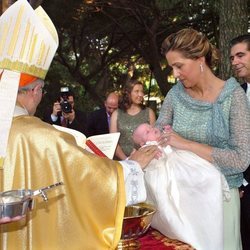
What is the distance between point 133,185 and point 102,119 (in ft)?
12.5

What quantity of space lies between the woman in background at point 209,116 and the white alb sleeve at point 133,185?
1.00 feet

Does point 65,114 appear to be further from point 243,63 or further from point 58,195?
point 58,195

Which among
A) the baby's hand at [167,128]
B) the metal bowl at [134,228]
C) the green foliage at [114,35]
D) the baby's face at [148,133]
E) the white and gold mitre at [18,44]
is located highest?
the green foliage at [114,35]

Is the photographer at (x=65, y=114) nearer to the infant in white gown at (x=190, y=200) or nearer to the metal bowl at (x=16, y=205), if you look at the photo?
the infant in white gown at (x=190, y=200)

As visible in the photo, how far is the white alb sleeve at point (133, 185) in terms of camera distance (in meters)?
2.36

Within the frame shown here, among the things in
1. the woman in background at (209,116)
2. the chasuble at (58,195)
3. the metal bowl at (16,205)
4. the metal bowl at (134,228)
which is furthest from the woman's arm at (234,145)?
the metal bowl at (16,205)

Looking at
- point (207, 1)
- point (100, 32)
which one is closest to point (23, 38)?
point (207, 1)

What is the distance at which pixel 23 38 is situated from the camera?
2258 mm

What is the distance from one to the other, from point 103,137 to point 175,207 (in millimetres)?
550

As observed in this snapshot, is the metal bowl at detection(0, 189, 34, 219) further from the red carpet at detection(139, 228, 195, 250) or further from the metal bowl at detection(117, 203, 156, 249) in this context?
the red carpet at detection(139, 228, 195, 250)

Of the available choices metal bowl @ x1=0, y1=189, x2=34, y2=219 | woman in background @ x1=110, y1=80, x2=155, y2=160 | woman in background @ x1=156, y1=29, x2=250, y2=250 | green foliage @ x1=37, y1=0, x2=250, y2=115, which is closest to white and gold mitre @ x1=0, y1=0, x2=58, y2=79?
metal bowl @ x1=0, y1=189, x2=34, y2=219

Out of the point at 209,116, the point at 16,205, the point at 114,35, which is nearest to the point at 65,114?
the point at 209,116

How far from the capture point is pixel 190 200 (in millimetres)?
2467

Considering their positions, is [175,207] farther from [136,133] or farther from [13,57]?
[13,57]
